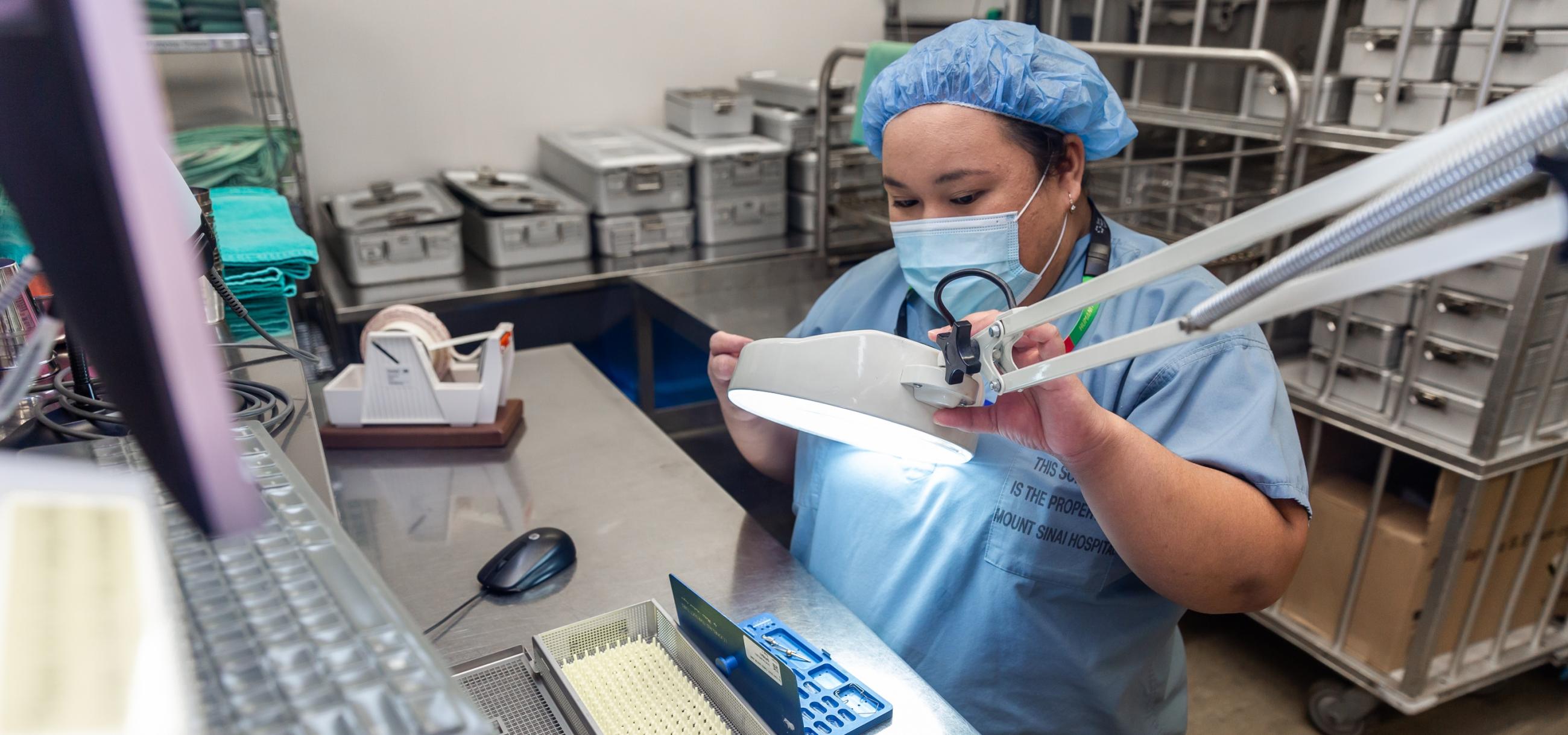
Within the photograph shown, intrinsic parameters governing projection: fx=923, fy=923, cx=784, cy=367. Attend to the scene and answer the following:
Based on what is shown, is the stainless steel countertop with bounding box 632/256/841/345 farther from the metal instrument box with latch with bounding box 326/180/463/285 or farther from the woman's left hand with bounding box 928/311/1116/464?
the woman's left hand with bounding box 928/311/1116/464

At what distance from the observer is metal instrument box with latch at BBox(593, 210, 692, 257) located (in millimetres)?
2588

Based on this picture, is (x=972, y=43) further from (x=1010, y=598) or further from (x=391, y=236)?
(x=391, y=236)

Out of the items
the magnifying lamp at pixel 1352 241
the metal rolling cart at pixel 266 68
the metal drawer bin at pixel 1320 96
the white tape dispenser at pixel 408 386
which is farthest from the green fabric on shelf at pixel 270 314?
the metal drawer bin at pixel 1320 96

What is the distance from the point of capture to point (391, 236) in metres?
2.30

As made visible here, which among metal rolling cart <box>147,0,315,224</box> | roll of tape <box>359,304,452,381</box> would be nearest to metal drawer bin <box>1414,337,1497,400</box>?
roll of tape <box>359,304,452,381</box>

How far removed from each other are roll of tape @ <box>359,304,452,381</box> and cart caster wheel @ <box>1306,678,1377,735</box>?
200 cm

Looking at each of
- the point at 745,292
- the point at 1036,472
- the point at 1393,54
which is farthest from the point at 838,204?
the point at 1036,472

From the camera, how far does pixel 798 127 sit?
2.68 m

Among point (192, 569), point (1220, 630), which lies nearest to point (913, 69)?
point (192, 569)

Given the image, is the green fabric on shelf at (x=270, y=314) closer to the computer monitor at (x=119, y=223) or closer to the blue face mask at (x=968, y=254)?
the blue face mask at (x=968, y=254)

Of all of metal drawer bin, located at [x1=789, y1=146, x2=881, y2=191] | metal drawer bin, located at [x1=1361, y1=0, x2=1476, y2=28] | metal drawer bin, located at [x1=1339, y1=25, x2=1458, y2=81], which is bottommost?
metal drawer bin, located at [x1=789, y1=146, x2=881, y2=191]

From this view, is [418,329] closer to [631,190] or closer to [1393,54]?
[631,190]

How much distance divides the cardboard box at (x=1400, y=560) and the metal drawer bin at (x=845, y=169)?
53.0 inches

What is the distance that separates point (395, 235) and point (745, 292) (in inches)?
36.1
